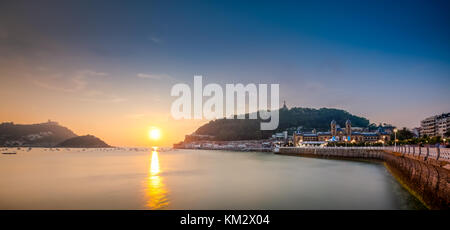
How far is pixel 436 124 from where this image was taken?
135 metres

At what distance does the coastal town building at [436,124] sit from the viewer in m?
124

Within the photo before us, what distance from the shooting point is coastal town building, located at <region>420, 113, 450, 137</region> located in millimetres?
123812

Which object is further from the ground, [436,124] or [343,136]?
[436,124]

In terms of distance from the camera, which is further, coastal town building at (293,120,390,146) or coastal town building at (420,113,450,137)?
coastal town building at (293,120,390,146)

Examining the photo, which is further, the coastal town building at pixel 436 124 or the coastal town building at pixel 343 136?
the coastal town building at pixel 343 136

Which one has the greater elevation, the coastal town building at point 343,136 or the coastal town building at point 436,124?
the coastal town building at point 436,124

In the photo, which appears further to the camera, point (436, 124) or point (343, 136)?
point (343, 136)

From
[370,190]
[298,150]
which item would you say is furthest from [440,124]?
[370,190]

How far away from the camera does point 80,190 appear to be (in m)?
25.3

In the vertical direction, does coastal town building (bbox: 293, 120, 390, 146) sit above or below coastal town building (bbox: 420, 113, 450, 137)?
below
